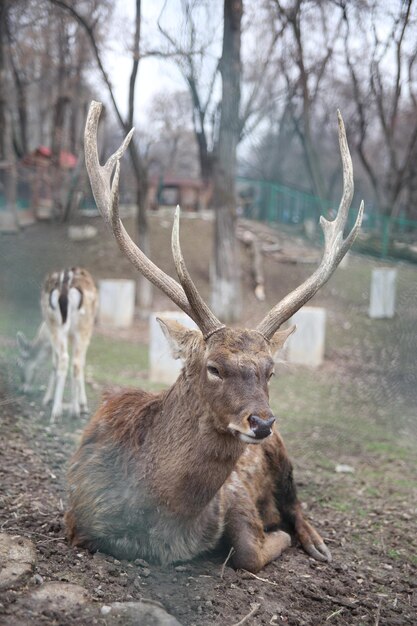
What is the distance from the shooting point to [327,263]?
3.95 metres

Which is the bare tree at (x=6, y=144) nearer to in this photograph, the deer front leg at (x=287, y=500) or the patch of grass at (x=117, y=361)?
the patch of grass at (x=117, y=361)

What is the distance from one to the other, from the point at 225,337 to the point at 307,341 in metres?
7.45

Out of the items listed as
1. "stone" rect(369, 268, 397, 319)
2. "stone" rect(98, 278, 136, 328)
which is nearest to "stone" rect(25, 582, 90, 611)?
"stone" rect(98, 278, 136, 328)

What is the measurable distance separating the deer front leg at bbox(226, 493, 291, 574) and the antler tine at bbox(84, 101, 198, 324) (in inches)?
43.4

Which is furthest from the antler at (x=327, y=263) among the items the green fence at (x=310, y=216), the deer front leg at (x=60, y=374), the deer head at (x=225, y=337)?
the green fence at (x=310, y=216)

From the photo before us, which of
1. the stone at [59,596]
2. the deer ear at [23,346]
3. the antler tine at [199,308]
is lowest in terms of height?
the deer ear at [23,346]

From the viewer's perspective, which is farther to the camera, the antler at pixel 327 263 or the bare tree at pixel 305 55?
the bare tree at pixel 305 55

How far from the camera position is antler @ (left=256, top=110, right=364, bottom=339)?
3.71 metres

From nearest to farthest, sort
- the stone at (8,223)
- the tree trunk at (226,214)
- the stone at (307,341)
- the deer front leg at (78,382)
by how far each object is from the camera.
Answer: the deer front leg at (78,382) → the stone at (307,341) → the tree trunk at (226,214) → the stone at (8,223)

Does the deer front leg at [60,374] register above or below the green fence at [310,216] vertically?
below

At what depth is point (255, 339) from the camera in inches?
139

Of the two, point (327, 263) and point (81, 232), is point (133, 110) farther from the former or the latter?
point (327, 263)

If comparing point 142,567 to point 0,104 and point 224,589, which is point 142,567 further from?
point 0,104

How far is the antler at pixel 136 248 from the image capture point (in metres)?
3.59
